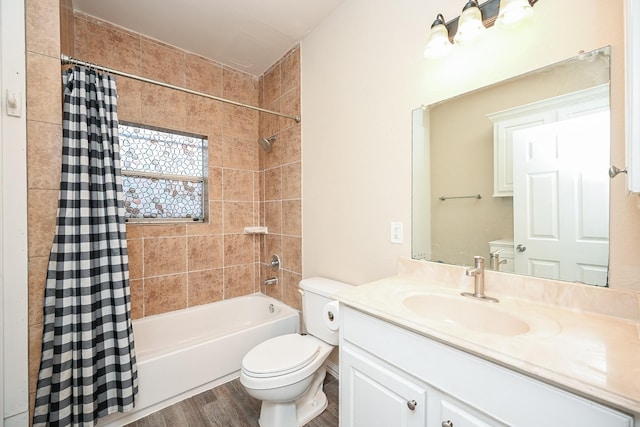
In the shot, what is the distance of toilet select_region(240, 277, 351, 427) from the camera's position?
4.33 feet

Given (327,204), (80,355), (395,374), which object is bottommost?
(80,355)

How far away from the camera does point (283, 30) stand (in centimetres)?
205

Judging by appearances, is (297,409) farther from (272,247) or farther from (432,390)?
(272,247)

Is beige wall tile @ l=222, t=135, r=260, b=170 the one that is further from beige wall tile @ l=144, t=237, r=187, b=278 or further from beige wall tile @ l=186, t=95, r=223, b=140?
beige wall tile @ l=144, t=237, r=187, b=278

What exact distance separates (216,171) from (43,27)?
135 centimetres

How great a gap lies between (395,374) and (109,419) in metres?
1.65

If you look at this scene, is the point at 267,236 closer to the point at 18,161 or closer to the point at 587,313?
the point at 18,161

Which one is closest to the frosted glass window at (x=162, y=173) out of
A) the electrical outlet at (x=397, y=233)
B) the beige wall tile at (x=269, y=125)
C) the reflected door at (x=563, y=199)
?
the beige wall tile at (x=269, y=125)

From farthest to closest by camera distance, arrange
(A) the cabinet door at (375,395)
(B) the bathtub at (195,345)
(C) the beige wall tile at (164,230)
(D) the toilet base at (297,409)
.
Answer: (C) the beige wall tile at (164,230)
(B) the bathtub at (195,345)
(D) the toilet base at (297,409)
(A) the cabinet door at (375,395)

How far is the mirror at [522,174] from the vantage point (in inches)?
35.6

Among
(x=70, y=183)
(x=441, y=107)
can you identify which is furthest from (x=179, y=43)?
(x=441, y=107)

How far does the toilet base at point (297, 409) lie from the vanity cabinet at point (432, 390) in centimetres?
45

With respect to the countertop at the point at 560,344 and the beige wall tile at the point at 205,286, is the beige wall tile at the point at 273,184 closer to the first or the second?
the beige wall tile at the point at 205,286

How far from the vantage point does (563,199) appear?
967mm
